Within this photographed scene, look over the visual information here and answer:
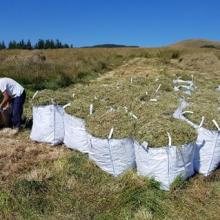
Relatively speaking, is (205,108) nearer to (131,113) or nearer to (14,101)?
(131,113)

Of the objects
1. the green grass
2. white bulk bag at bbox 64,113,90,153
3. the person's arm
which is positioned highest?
the person's arm

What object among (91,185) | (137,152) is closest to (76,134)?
(91,185)

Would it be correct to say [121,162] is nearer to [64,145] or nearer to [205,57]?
[64,145]

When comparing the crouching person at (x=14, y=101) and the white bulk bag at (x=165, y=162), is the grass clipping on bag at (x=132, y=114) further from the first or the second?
the crouching person at (x=14, y=101)

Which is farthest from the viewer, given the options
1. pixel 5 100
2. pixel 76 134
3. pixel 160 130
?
pixel 5 100

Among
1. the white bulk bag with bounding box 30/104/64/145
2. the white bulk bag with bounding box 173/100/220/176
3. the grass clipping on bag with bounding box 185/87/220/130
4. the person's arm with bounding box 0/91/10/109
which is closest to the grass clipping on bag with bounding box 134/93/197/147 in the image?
the white bulk bag with bounding box 173/100/220/176

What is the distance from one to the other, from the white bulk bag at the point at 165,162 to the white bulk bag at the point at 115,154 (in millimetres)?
224

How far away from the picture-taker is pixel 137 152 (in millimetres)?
5172

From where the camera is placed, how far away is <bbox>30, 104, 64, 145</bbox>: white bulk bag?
675cm

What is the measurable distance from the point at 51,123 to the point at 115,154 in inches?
68.1

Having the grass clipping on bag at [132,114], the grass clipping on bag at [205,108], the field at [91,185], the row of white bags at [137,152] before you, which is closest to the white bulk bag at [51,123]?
the row of white bags at [137,152]

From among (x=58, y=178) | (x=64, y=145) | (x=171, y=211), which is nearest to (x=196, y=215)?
(x=171, y=211)

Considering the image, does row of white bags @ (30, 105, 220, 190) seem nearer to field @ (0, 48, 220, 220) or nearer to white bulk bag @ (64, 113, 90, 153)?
white bulk bag @ (64, 113, 90, 153)

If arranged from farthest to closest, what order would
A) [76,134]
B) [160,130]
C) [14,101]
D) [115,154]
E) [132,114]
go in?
[14,101] < [76,134] < [132,114] < [115,154] < [160,130]
